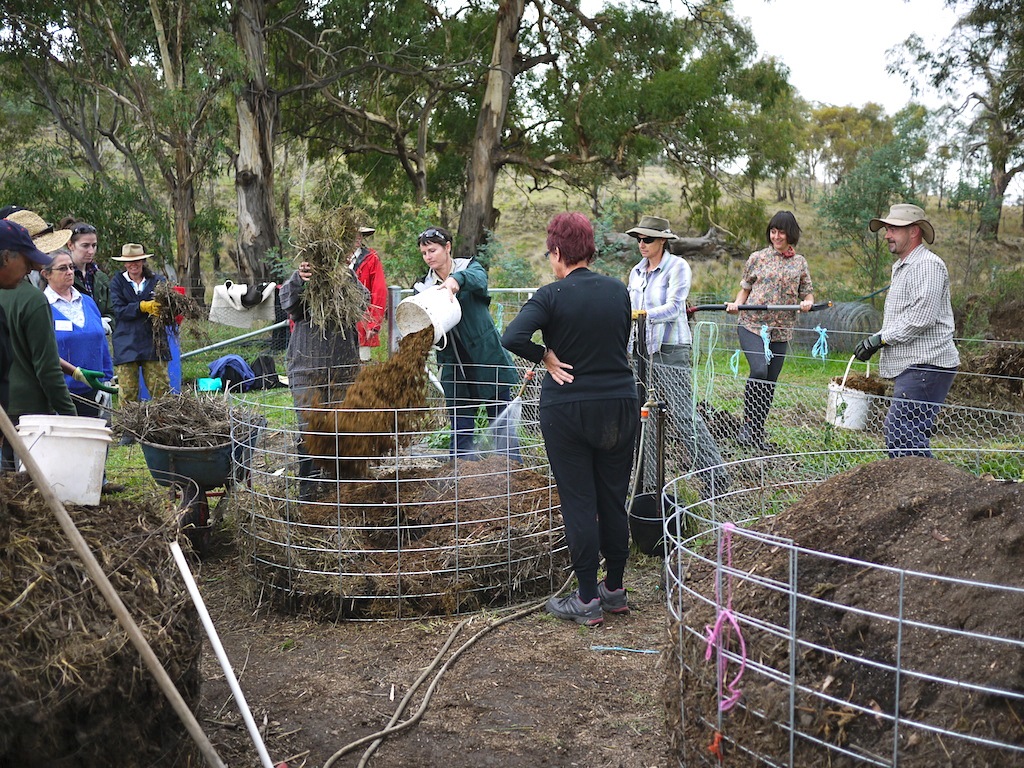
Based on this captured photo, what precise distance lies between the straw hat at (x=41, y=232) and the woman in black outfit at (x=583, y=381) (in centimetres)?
300

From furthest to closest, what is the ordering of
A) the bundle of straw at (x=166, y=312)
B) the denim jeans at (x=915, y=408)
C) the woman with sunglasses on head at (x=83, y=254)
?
the bundle of straw at (x=166, y=312)
the woman with sunglasses on head at (x=83, y=254)
the denim jeans at (x=915, y=408)

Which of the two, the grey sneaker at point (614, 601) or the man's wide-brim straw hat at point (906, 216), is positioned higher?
the man's wide-brim straw hat at point (906, 216)

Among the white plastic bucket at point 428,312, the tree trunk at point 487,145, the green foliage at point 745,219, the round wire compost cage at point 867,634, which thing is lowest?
the round wire compost cage at point 867,634

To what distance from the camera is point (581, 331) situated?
4.25 metres

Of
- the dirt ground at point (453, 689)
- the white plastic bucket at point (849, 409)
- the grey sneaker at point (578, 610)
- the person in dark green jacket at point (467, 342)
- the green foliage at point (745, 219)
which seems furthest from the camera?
the green foliage at point (745, 219)

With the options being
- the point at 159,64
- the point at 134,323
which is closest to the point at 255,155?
the point at 159,64

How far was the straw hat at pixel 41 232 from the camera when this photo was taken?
5.47 m

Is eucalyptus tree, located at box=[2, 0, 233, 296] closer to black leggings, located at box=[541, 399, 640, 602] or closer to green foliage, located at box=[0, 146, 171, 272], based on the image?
green foliage, located at box=[0, 146, 171, 272]

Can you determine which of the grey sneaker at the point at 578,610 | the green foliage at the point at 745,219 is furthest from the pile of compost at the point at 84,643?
the green foliage at the point at 745,219

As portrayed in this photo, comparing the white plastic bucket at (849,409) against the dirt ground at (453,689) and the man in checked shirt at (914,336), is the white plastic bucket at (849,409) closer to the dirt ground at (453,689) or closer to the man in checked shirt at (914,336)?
the man in checked shirt at (914,336)

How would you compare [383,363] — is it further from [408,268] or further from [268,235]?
[268,235]

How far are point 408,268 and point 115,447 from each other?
26.7 ft

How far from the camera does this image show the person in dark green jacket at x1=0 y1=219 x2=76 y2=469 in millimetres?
4219

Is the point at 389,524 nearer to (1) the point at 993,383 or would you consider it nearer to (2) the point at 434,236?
(2) the point at 434,236
